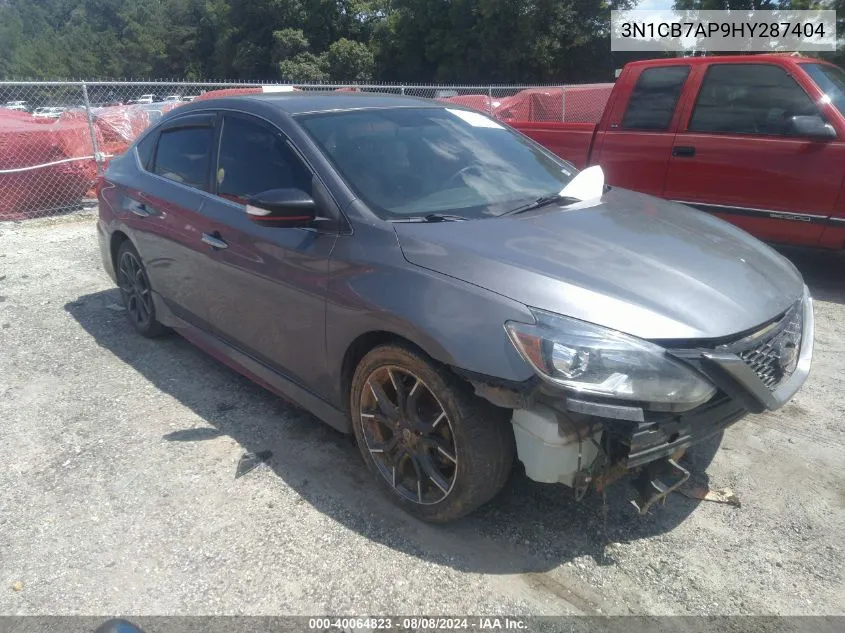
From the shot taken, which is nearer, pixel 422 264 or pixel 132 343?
pixel 422 264

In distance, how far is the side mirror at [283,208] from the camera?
3.00m

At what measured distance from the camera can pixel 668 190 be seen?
20.2 ft

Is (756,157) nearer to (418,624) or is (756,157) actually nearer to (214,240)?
(214,240)

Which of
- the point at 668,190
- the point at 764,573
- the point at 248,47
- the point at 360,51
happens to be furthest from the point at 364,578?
the point at 248,47

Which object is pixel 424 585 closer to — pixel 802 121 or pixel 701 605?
pixel 701 605

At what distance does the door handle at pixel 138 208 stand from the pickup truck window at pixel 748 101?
4.64 metres

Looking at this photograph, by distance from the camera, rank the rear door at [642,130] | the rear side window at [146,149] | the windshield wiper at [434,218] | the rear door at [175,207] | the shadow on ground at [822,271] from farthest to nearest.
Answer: the rear door at [642,130]
the shadow on ground at [822,271]
the rear side window at [146,149]
the rear door at [175,207]
the windshield wiper at [434,218]

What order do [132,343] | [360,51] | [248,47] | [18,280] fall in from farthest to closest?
[248,47] → [360,51] → [18,280] → [132,343]

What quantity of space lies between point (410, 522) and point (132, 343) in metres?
3.08

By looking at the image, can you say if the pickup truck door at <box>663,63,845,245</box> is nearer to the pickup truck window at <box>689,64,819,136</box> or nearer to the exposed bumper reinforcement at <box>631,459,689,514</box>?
the pickup truck window at <box>689,64,819,136</box>

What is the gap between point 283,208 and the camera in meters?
3.00

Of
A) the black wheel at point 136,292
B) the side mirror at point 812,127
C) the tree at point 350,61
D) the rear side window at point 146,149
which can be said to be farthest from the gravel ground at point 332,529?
the tree at point 350,61

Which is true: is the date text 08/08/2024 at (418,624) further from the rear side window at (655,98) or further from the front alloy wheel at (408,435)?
the rear side window at (655,98)

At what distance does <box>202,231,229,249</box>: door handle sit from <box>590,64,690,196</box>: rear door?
4097 mm
